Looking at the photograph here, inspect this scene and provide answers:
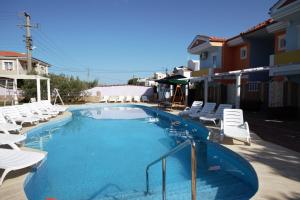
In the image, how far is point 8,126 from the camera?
27.9 ft

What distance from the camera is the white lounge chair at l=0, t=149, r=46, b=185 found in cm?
465

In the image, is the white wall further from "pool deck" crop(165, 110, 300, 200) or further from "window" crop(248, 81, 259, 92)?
"pool deck" crop(165, 110, 300, 200)

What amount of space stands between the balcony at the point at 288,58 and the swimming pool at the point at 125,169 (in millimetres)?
5148

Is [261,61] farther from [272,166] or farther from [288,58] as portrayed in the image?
[272,166]

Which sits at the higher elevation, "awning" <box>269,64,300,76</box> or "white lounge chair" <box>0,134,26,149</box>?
"awning" <box>269,64,300,76</box>

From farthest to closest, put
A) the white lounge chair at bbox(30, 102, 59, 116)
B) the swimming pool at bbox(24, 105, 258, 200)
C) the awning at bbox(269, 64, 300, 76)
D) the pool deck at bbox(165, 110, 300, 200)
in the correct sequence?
the white lounge chair at bbox(30, 102, 59, 116), the awning at bbox(269, 64, 300, 76), the swimming pool at bbox(24, 105, 258, 200), the pool deck at bbox(165, 110, 300, 200)

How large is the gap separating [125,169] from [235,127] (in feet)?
12.9

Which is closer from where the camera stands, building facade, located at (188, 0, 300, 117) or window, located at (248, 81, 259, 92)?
building facade, located at (188, 0, 300, 117)

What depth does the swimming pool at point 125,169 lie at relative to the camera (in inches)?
205

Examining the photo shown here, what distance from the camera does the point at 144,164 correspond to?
739 centimetres

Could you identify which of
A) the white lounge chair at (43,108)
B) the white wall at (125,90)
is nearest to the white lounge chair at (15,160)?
the white lounge chair at (43,108)

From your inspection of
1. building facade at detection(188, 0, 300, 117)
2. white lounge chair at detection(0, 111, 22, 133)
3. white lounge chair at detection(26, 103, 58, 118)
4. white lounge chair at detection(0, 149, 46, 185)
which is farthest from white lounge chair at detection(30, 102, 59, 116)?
building facade at detection(188, 0, 300, 117)

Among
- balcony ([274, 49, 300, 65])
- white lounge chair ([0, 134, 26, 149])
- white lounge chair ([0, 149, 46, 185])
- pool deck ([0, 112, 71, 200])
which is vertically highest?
balcony ([274, 49, 300, 65])

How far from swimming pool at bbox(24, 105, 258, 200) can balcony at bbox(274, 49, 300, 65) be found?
5148mm
